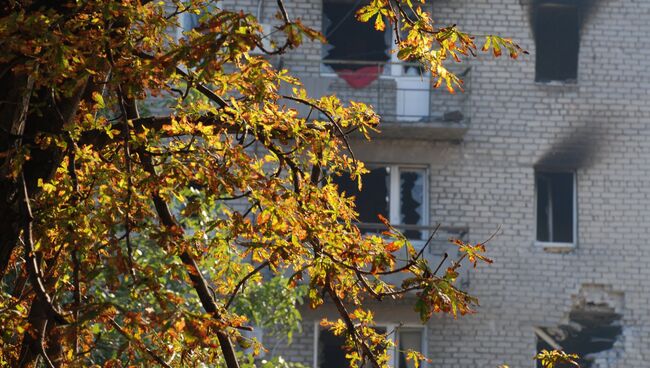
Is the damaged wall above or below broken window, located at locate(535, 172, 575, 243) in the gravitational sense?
below

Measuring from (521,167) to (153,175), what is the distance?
12581 mm

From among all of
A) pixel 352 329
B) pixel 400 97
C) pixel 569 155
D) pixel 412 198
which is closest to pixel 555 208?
pixel 569 155

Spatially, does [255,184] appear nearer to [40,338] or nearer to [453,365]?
[40,338]

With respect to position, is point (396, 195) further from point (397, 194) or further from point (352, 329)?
point (352, 329)

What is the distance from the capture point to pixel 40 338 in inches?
198

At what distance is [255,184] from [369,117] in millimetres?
979

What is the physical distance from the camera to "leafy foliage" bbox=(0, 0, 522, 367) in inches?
166

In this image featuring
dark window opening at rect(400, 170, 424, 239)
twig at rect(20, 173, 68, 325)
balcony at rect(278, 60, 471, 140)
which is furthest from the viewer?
dark window opening at rect(400, 170, 424, 239)

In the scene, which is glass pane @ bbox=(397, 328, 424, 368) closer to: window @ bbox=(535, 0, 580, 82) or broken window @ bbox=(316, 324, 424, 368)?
broken window @ bbox=(316, 324, 424, 368)

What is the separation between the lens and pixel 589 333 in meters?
16.7

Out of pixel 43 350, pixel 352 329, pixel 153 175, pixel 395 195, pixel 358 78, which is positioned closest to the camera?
pixel 153 175

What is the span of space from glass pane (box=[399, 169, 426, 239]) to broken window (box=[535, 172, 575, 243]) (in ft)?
5.03

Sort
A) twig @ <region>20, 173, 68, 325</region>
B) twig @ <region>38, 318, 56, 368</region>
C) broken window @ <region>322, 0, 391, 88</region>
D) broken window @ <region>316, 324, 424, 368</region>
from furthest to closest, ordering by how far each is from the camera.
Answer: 1. broken window @ <region>322, 0, 391, 88</region>
2. broken window @ <region>316, 324, 424, 368</region>
3. twig @ <region>38, 318, 56, 368</region>
4. twig @ <region>20, 173, 68, 325</region>

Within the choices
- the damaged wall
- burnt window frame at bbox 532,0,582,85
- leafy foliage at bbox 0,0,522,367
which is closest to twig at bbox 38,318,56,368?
leafy foliage at bbox 0,0,522,367
